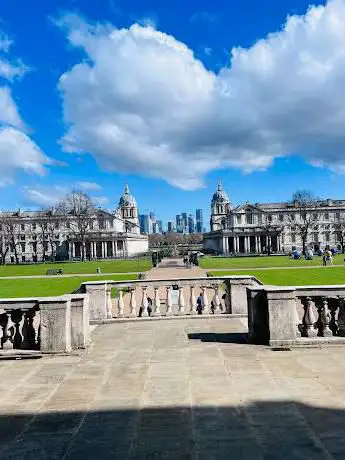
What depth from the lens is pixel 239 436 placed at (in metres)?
5.01

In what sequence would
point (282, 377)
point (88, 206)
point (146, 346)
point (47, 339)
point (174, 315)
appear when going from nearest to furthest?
point (282, 377), point (47, 339), point (146, 346), point (174, 315), point (88, 206)

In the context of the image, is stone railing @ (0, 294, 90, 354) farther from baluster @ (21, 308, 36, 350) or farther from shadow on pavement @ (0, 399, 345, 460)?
shadow on pavement @ (0, 399, 345, 460)

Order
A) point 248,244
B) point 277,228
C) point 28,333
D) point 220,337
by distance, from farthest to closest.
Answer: point 248,244
point 277,228
point 220,337
point 28,333

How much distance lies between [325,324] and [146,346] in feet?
12.1

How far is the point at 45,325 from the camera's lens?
9078 millimetres

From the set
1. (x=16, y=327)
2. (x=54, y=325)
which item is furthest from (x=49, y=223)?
(x=54, y=325)

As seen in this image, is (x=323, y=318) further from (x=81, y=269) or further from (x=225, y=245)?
(x=225, y=245)

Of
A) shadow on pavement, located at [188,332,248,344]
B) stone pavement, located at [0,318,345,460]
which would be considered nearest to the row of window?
shadow on pavement, located at [188,332,248,344]

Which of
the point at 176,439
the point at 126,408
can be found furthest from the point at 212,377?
the point at 176,439

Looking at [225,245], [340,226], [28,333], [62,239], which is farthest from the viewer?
[62,239]

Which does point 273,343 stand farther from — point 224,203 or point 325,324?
point 224,203

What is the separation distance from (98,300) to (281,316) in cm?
639

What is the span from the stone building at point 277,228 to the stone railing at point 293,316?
401 ft

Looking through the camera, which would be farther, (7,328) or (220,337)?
(220,337)
